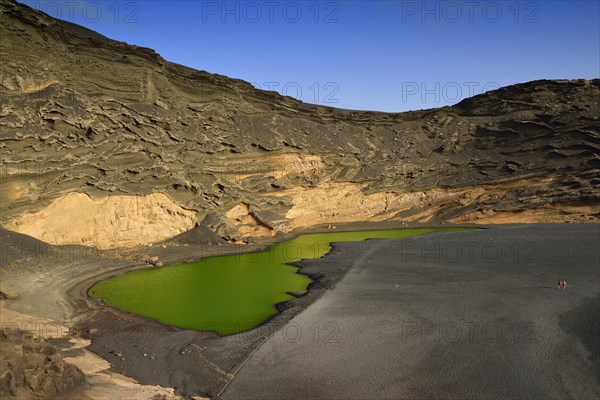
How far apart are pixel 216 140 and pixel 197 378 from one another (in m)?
21.2

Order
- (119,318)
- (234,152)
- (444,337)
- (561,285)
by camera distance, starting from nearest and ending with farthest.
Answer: (444,337) < (119,318) < (561,285) < (234,152)

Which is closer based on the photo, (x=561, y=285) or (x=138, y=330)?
(x=138, y=330)

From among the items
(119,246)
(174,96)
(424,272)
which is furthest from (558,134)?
(119,246)

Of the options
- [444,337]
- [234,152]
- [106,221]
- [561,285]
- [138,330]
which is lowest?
[138,330]

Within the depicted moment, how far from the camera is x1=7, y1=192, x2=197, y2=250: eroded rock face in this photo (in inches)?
766

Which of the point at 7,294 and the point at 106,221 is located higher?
the point at 106,221

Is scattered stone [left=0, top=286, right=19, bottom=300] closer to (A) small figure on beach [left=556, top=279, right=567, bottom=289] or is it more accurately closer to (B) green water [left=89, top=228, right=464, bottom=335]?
(B) green water [left=89, top=228, right=464, bottom=335]

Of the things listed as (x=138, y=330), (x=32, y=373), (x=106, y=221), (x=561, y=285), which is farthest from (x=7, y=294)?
(x=561, y=285)

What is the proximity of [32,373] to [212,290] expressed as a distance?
375 inches

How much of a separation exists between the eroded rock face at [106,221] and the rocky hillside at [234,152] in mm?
59

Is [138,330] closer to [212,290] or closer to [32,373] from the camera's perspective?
[212,290]

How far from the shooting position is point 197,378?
916cm

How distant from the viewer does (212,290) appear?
16391 mm

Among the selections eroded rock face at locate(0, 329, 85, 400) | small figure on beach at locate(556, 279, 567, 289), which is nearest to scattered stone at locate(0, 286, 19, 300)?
eroded rock face at locate(0, 329, 85, 400)
